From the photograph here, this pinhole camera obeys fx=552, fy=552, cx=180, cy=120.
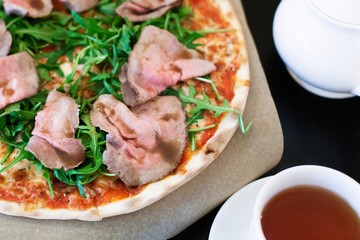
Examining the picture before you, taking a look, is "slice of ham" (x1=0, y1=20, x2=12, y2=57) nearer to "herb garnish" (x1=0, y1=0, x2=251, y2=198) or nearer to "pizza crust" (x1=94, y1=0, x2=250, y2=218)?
"herb garnish" (x1=0, y1=0, x2=251, y2=198)

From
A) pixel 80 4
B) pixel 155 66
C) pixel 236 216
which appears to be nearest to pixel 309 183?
pixel 236 216

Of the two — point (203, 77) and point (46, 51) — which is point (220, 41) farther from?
point (46, 51)

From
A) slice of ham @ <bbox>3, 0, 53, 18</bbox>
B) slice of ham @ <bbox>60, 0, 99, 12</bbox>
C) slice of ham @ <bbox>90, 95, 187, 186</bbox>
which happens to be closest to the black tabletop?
slice of ham @ <bbox>90, 95, 187, 186</bbox>

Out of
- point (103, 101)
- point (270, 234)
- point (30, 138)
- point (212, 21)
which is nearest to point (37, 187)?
point (30, 138)

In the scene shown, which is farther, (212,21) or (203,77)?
(212,21)

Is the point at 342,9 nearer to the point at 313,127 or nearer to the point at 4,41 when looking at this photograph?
the point at 313,127

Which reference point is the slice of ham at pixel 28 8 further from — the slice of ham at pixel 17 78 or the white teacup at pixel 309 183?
the white teacup at pixel 309 183

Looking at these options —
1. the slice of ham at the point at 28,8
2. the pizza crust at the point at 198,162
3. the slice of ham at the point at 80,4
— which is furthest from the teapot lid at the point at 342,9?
the slice of ham at the point at 28,8
